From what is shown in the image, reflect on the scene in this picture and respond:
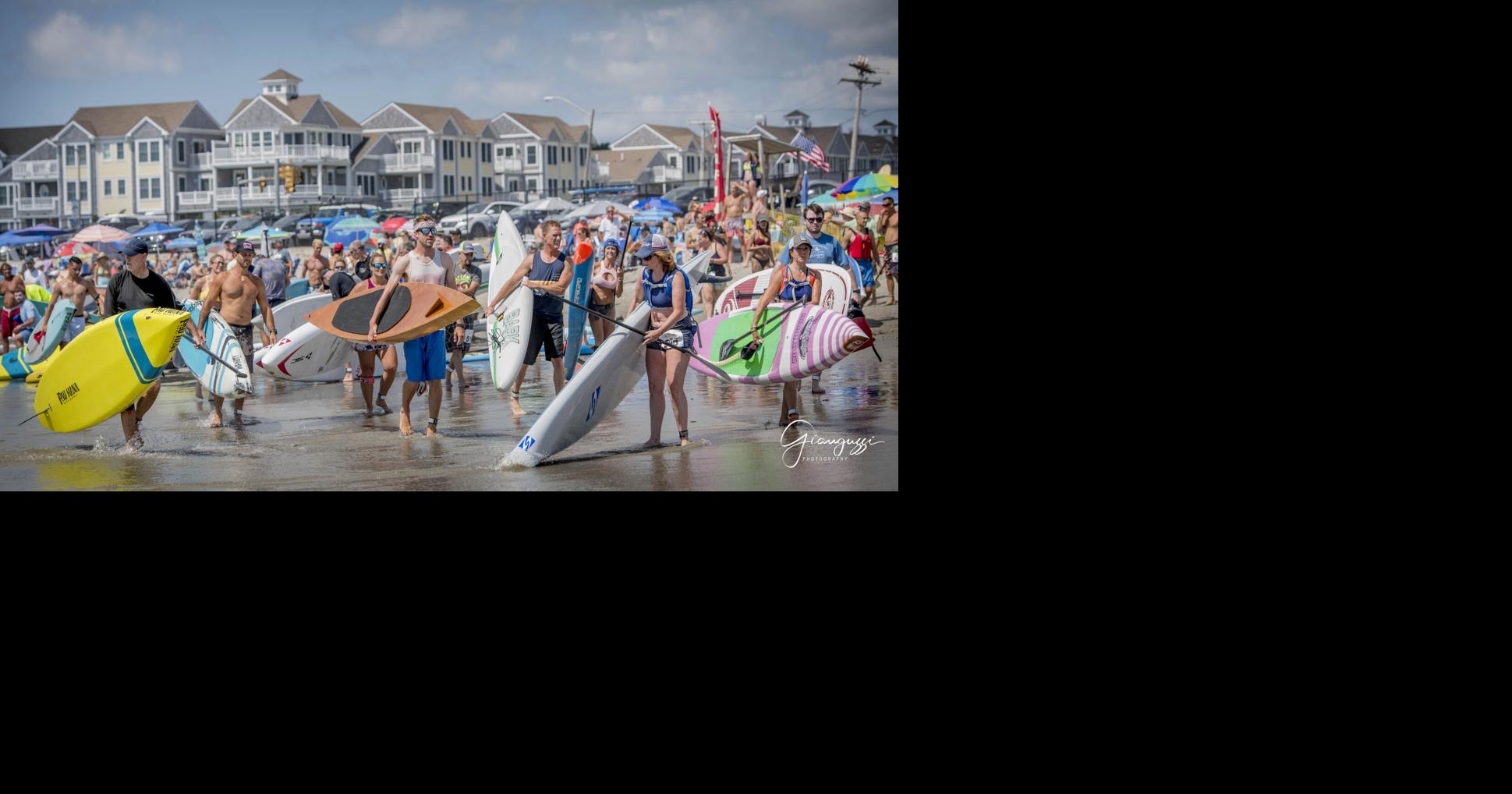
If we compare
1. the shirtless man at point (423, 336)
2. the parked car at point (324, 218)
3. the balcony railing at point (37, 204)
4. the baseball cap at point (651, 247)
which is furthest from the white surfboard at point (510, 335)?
the balcony railing at point (37, 204)

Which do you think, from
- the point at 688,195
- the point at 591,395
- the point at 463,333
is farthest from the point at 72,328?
the point at 591,395

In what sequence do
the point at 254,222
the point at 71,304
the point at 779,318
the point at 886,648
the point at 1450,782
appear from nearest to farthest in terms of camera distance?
1. the point at 1450,782
2. the point at 886,648
3. the point at 779,318
4. the point at 254,222
5. the point at 71,304

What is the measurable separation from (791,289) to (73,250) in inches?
150

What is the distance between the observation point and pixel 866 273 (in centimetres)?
628

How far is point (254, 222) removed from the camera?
6949 mm

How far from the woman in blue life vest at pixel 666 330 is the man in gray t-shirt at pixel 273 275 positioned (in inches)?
155

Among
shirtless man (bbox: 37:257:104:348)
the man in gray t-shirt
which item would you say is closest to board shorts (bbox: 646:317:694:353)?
shirtless man (bbox: 37:257:104:348)

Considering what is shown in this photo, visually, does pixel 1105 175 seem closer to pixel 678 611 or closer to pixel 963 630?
pixel 963 630

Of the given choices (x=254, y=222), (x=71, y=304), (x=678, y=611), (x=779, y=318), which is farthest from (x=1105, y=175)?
(x=71, y=304)

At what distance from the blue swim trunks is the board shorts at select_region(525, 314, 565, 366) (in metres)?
0.64

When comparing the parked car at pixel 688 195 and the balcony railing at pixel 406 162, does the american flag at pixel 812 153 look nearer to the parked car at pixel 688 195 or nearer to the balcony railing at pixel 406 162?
the parked car at pixel 688 195

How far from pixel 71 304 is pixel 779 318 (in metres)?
4.41

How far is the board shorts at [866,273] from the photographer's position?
6188mm

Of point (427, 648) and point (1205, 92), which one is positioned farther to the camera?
point (427, 648)
